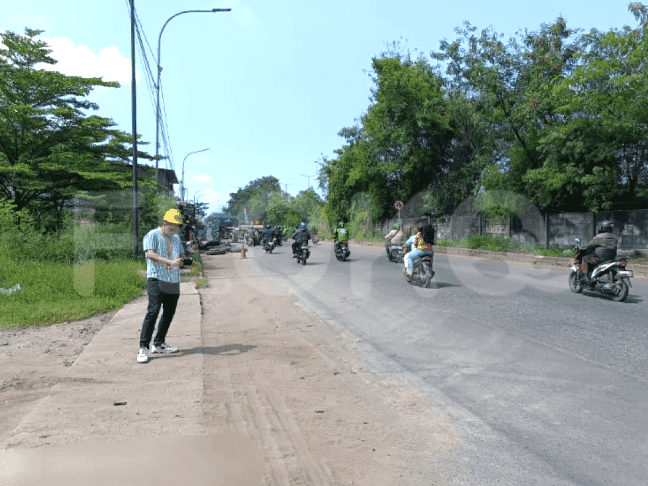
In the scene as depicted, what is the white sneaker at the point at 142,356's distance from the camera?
6.05 metres

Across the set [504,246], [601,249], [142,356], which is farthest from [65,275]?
[504,246]

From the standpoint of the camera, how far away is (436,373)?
224 inches

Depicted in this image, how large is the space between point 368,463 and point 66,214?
18589 mm

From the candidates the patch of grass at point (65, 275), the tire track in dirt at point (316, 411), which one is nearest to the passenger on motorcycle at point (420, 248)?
the tire track in dirt at point (316, 411)

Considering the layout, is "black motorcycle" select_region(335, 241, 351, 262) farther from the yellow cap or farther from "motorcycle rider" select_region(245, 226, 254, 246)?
"motorcycle rider" select_region(245, 226, 254, 246)

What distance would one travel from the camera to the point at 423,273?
12.9m

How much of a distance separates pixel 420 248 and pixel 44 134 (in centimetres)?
1411

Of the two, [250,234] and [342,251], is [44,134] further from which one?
[250,234]

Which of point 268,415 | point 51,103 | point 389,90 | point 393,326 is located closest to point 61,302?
point 393,326

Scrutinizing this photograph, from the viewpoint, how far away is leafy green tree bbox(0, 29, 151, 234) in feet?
59.7

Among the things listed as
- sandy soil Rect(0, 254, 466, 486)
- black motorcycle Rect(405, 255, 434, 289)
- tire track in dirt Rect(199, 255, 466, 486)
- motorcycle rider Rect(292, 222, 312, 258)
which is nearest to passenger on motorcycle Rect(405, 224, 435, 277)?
black motorcycle Rect(405, 255, 434, 289)

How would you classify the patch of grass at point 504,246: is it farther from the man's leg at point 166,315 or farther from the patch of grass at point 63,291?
the man's leg at point 166,315

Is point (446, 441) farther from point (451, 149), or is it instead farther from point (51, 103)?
point (451, 149)

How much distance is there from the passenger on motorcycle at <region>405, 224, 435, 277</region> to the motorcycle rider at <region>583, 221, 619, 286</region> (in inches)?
131
